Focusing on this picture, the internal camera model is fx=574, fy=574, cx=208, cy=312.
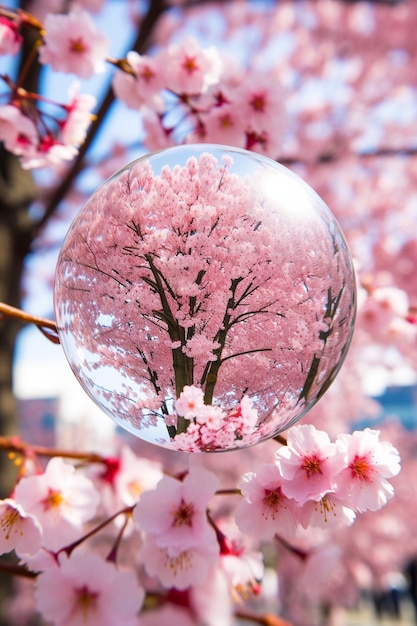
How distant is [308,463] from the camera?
2.89 feet

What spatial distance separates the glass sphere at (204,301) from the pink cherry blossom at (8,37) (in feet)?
3.07

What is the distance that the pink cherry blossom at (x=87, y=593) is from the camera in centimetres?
105

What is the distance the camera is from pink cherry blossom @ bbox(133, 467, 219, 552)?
0.98m

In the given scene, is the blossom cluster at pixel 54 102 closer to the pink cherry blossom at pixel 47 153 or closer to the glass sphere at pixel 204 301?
the pink cherry blossom at pixel 47 153

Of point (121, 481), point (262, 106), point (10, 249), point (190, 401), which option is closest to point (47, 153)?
point (262, 106)

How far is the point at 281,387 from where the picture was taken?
0.79m

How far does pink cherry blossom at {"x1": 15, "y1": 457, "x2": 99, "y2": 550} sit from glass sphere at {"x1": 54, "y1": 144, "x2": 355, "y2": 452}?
395 millimetres

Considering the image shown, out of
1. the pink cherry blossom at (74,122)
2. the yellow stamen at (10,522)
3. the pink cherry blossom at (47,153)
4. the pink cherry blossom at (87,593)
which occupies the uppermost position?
the pink cherry blossom at (74,122)

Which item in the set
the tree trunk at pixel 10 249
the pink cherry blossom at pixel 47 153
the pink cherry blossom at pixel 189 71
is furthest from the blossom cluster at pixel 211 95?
the tree trunk at pixel 10 249

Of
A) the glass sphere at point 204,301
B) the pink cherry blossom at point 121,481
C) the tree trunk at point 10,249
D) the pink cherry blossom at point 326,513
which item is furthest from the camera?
the tree trunk at point 10,249

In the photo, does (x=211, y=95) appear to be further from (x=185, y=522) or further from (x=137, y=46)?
(x=137, y=46)

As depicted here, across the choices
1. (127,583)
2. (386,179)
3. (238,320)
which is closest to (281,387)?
(238,320)

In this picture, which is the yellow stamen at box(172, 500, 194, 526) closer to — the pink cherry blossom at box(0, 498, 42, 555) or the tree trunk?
the pink cherry blossom at box(0, 498, 42, 555)

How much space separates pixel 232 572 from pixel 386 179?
7281mm
